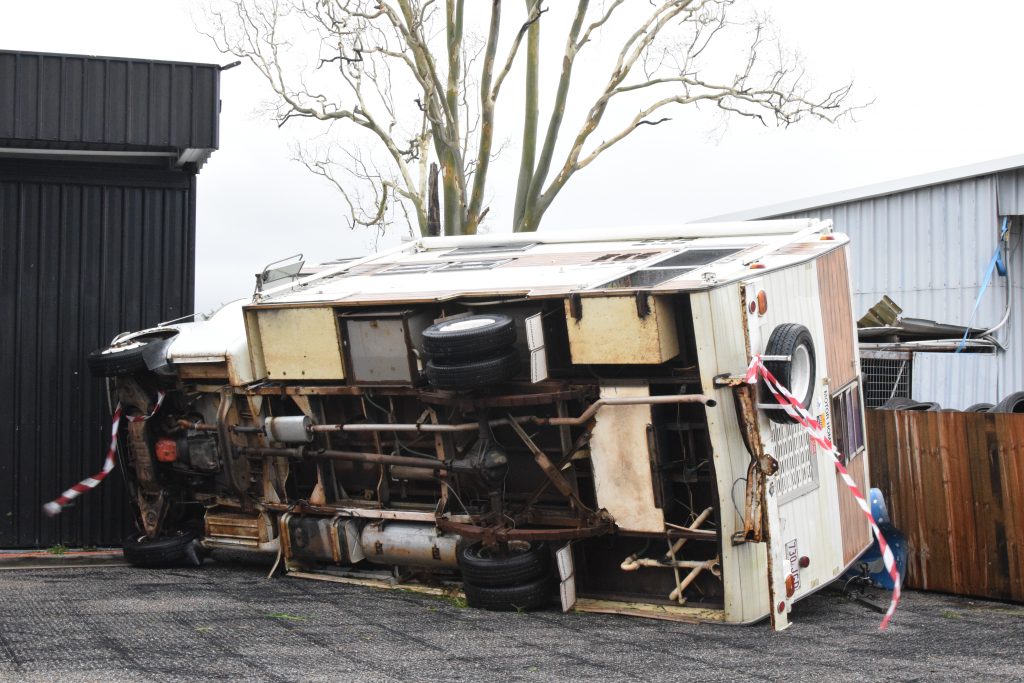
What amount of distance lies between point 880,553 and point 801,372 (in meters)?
2.77

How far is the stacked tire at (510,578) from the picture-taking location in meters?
8.30

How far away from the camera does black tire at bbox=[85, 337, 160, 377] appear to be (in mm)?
10336

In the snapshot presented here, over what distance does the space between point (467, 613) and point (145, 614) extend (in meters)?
2.28

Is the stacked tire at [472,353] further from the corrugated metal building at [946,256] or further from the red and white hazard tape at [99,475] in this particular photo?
the corrugated metal building at [946,256]

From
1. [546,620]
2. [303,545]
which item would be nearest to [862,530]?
[546,620]

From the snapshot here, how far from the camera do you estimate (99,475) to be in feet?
37.1

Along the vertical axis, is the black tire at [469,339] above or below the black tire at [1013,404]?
above

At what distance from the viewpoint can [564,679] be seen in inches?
249

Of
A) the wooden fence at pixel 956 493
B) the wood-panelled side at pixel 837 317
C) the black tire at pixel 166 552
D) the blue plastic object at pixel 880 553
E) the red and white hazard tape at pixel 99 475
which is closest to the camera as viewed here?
the wood-panelled side at pixel 837 317

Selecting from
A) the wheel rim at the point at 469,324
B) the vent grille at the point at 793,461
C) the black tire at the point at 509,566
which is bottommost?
the black tire at the point at 509,566

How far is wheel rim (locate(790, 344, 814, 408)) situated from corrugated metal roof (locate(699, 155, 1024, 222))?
8717mm

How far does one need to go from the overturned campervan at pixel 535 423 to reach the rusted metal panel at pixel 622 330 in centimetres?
2

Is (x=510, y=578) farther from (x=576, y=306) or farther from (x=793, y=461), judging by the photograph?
(x=793, y=461)

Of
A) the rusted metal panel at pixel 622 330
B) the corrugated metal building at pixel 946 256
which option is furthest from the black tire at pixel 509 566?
the corrugated metal building at pixel 946 256
